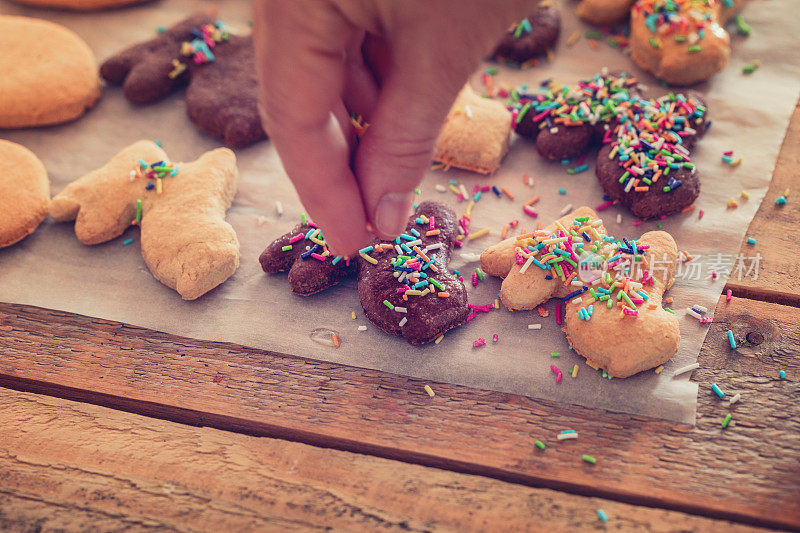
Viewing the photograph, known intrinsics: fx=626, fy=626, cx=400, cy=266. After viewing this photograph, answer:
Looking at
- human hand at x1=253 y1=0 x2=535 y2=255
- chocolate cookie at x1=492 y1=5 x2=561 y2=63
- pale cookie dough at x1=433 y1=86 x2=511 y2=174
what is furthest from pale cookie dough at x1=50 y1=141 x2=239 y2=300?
chocolate cookie at x1=492 y1=5 x2=561 y2=63

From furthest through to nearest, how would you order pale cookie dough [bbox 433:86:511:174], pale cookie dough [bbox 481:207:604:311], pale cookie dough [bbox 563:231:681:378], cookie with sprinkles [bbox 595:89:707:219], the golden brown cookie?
the golden brown cookie → pale cookie dough [bbox 433:86:511:174] → cookie with sprinkles [bbox 595:89:707:219] → pale cookie dough [bbox 481:207:604:311] → pale cookie dough [bbox 563:231:681:378]

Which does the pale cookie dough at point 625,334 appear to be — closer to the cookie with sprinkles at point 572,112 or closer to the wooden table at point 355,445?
the wooden table at point 355,445

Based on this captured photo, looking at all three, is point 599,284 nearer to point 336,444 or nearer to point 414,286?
point 414,286

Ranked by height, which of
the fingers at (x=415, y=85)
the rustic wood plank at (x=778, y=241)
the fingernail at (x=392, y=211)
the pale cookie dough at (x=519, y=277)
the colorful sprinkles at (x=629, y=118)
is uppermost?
the fingers at (x=415, y=85)

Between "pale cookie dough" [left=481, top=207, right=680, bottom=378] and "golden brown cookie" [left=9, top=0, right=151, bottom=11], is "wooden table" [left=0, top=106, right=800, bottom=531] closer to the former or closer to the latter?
"pale cookie dough" [left=481, top=207, right=680, bottom=378]

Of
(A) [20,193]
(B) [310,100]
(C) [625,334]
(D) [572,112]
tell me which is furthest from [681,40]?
(A) [20,193]

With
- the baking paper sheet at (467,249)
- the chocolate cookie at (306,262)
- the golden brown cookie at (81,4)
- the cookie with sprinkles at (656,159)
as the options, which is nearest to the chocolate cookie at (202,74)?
the baking paper sheet at (467,249)

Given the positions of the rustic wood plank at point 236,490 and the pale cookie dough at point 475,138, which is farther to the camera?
the pale cookie dough at point 475,138
